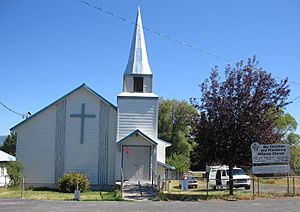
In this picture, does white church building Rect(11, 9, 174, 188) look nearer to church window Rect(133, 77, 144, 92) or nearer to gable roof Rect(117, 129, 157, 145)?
gable roof Rect(117, 129, 157, 145)

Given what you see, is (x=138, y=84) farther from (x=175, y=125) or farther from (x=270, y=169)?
(x=175, y=125)

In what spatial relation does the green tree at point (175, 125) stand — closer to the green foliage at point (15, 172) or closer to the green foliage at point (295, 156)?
the green foliage at point (295, 156)

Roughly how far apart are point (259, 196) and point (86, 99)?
13.4 m

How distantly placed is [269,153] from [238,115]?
2.98 m

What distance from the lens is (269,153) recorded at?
22672 mm

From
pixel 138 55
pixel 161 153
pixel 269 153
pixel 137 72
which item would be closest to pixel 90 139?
pixel 137 72

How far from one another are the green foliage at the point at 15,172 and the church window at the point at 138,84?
31.1 ft

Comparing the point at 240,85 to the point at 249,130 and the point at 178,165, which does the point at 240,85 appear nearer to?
the point at 249,130

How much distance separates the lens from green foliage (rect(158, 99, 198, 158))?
190 ft

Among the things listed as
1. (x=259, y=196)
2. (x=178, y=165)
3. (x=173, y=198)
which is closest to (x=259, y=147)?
(x=259, y=196)

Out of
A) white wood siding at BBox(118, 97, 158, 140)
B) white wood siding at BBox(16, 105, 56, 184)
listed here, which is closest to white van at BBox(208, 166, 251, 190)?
white wood siding at BBox(118, 97, 158, 140)

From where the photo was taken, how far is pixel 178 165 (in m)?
40.3

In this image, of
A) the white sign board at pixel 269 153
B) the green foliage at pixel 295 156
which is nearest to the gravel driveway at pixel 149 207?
the white sign board at pixel 269 153

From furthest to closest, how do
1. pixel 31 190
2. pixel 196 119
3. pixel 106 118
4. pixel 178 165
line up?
pixel 178 165 < pixel 106 118 < pixel 31 190 < pixel 196 119
